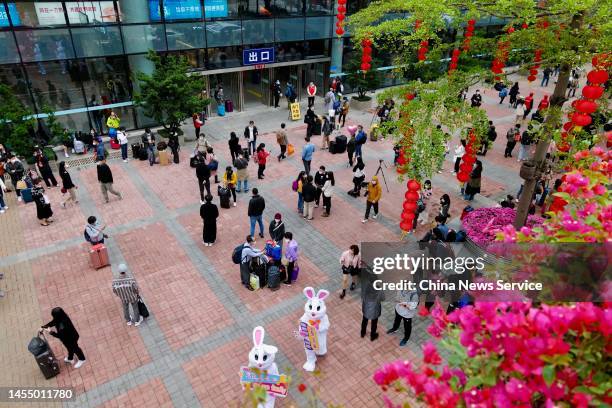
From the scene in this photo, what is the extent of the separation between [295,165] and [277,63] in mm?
7737

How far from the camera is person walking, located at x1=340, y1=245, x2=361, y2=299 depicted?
31.2ft

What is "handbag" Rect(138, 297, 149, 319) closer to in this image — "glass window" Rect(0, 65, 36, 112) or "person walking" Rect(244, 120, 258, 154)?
"person walking" Rect(244, 120, 258, 154)

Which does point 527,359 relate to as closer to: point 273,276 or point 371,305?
point 371,305

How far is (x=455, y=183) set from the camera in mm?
15773

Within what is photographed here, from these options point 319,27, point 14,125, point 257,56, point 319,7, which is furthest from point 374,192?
point 319,7

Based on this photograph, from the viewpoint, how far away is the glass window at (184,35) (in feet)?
60.7

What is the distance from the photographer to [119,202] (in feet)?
46.1

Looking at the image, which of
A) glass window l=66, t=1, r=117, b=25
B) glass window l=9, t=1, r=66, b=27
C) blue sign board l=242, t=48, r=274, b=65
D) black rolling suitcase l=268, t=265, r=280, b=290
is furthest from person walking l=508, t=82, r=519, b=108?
glass window l=9, t=1, r=66, b=27

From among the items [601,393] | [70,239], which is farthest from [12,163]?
[601,393]

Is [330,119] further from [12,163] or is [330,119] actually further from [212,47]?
[12,163]

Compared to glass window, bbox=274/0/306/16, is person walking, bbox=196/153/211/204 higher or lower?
lower

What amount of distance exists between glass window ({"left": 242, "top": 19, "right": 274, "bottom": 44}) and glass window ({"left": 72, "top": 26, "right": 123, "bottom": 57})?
18.3ft

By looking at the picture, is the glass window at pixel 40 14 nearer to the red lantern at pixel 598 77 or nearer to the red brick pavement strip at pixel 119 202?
the red brick pavement strip at pixel 119 202

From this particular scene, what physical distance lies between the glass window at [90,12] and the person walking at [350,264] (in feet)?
45.6
